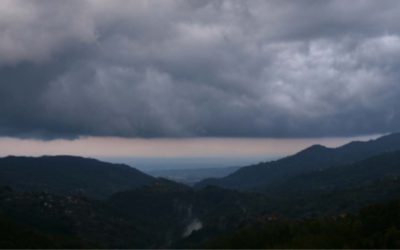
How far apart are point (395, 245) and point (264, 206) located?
229 feet

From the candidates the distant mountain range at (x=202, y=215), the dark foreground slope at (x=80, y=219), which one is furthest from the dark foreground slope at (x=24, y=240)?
the dark foreground slope at (x=80, y=219)

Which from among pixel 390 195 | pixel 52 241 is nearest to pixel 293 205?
pixel 390 195

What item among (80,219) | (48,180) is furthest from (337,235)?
(48,180)

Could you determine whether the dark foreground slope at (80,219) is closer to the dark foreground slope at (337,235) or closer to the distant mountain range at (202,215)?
the distant mountain range at (202,215)

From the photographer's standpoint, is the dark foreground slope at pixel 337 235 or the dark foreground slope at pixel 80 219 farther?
the dark foreground slope at pixel 80 219

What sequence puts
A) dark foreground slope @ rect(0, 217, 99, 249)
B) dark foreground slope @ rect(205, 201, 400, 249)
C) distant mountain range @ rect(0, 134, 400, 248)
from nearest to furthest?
dark foreground slope @ rect(205, 201, 400, 249) < dark foreground slope @ rect(0, 217, 99, 249) < distant mountain range @ rect(0, 134, 400, 248)

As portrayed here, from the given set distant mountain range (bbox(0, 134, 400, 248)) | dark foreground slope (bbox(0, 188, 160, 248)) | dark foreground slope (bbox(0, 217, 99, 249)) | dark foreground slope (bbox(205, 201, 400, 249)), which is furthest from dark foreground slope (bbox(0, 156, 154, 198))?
dark foreground slope (bbox(205, 201, 400, 249))

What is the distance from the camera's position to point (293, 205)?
9619 centimetres

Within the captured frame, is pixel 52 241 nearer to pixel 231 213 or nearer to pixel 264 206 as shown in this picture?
pixel 231 213

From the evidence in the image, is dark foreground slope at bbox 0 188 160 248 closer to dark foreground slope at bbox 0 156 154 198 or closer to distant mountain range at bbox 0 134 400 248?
distant mountain range at bbox 0 134 400 248

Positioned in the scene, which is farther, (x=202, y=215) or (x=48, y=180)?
(x=48, y=180)

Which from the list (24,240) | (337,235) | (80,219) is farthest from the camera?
(80,219)

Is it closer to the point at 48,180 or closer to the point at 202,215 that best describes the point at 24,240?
the point at 202,215

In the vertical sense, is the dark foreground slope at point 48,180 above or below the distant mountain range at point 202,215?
above
